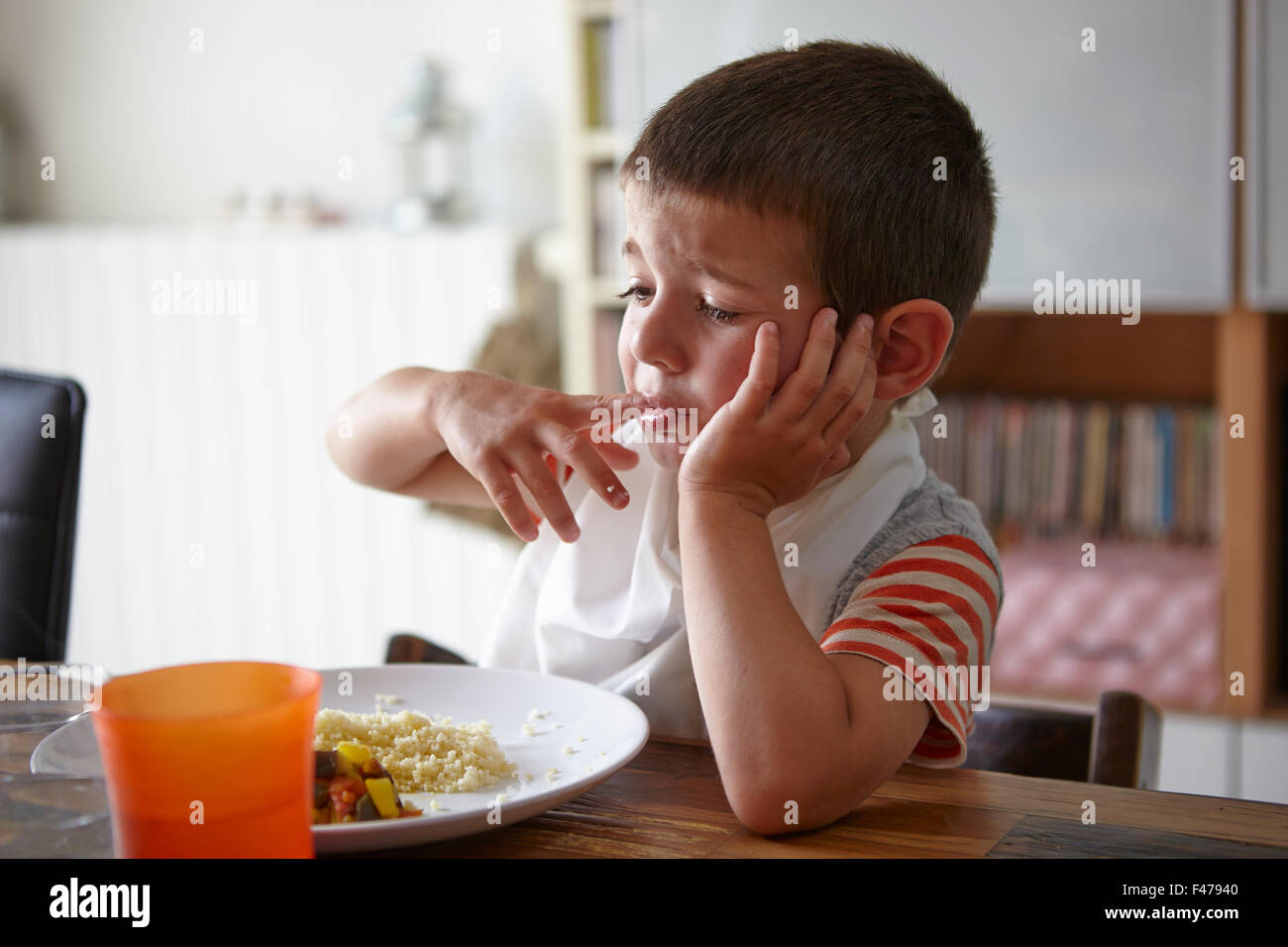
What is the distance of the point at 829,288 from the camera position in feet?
2.99

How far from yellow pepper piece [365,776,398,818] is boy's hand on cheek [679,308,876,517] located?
0.85 ft

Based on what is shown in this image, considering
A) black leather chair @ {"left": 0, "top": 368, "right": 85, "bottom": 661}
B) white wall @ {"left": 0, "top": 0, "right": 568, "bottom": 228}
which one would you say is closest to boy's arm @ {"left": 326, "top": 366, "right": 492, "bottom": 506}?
black leather chair @ {"left": 0, "top": 368, "right": 85, "bottom": 661}

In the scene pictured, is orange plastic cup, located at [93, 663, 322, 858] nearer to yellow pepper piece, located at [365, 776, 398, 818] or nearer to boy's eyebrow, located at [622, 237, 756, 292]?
yellow pepper piece, located at [365, 776, 398, 818]

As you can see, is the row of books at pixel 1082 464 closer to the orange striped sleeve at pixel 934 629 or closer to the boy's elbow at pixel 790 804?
the orange striped sleeve at pixel 934 629

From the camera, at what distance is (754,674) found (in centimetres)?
75

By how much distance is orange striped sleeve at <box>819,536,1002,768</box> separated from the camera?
0.81 metres

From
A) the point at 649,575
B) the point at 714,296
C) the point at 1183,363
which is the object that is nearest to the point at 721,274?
the point at 714,296

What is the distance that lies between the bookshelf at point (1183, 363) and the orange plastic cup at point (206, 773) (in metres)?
1.68

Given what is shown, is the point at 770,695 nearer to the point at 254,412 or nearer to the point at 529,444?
the point at 529,444

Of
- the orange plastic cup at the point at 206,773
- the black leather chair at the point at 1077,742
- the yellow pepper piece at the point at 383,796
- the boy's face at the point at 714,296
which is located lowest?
the black leather chair at the point at 1077,742

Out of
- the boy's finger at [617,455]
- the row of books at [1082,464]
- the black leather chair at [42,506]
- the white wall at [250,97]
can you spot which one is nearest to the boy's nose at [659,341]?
the boy's finger at [617,455]

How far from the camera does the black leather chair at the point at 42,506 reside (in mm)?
1141

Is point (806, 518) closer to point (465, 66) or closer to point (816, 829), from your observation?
point (816, 829)
